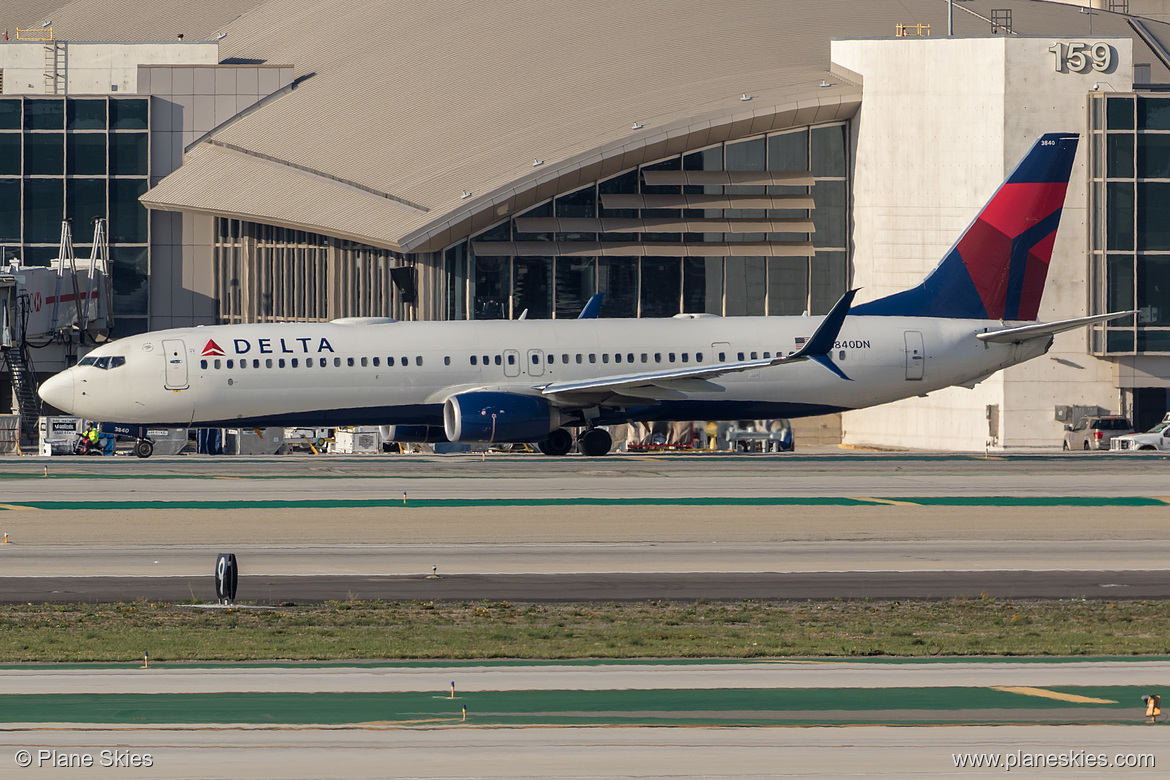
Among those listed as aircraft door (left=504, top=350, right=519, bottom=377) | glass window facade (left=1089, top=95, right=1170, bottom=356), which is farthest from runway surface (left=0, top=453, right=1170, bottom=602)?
glass window facade (left=1089, top=95, right=1170, bottom=356)

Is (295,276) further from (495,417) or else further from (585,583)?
(585,583)

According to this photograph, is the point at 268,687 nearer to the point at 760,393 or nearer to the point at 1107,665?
the point at 1107,665

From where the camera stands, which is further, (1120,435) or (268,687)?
(1120,435)

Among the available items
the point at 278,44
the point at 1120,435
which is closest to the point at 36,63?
the point at 278,44

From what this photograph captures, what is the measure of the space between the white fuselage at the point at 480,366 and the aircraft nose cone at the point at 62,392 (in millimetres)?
44

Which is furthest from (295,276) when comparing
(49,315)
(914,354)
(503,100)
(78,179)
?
(914,354)

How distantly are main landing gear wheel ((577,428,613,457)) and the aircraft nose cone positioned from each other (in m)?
15.9

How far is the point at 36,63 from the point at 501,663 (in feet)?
252

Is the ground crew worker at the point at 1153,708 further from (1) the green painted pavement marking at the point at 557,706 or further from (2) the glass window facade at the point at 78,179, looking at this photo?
(2) the glass window facade at the point at 78,179

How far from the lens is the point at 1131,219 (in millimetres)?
64500

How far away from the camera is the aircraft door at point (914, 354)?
51000 millimetres

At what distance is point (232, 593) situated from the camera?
22.4m

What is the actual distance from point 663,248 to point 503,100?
11055 mm

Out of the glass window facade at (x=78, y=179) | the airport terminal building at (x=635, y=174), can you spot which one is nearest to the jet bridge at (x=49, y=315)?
the glass window facade at (x=78, y=179)
